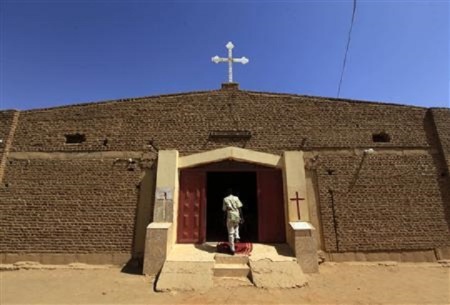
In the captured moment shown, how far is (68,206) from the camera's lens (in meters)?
9.26

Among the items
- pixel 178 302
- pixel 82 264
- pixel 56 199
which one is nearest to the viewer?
pixel 178 302

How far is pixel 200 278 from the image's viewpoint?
22.9 ft

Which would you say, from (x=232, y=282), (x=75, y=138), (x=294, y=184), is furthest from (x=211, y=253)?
(x=75, y=138)

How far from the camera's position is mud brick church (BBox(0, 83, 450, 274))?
8.89 m

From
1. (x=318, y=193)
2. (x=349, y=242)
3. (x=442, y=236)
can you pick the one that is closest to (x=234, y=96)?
(x=318, y=193)

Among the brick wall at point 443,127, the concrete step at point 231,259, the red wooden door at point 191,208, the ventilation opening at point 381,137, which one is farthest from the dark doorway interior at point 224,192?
the brick wall at point 443,127

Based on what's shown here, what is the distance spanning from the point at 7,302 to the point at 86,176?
4.05 m

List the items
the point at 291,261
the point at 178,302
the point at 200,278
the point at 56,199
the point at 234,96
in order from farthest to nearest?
the point at 234,96 → the point at 56,199 → the point at 291,261 → the point at 200,278 → the point at 178,302

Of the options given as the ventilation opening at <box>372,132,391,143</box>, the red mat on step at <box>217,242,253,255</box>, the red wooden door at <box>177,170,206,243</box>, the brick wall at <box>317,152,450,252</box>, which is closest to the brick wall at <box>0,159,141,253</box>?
the red wooden door at <box>177,170,206,243</box>

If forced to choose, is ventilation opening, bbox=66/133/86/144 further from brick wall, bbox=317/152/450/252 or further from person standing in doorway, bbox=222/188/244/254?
brick wall, bbox=317/152/450/252

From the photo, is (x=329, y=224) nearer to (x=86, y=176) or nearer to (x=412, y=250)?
(x=412, y=250)

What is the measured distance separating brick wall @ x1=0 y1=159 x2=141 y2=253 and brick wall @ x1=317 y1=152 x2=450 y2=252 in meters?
5.73

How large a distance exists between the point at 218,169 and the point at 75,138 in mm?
4683

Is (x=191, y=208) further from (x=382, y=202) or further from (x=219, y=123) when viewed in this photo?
(x=382, y=202)
